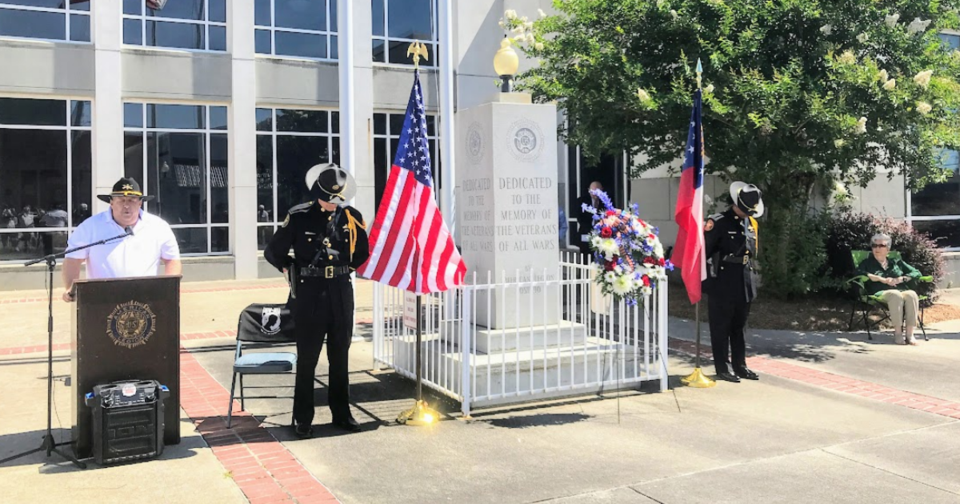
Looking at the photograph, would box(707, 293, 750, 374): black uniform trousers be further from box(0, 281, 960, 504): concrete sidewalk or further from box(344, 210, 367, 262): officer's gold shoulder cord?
box(344, 210, 367, 262): officer's gold shoulder cord

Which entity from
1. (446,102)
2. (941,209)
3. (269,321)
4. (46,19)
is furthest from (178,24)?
(941,209)

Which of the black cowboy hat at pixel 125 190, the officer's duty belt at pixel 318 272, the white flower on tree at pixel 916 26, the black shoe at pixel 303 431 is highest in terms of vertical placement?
the white flower on tree at pixel 916 26

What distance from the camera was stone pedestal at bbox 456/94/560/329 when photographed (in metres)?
7.30

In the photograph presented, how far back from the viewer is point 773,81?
33.3 ft

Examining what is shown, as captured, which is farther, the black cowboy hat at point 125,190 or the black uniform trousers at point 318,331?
the black uniform trousers at point 318,331

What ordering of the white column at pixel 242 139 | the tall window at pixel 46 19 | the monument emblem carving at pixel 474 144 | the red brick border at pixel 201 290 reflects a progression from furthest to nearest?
1. the white column at pixel 242 139
2. the tall window at pixel 46 19
3. the red brick border at pixel 201 290
4. the monument emblem carving at pixel 474 144

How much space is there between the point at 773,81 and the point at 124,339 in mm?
8425

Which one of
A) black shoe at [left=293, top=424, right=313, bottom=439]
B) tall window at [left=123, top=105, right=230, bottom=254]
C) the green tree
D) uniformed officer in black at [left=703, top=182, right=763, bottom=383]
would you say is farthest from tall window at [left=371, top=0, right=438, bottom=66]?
black shoe at [left=293, top=424, right=313, bottom=439]

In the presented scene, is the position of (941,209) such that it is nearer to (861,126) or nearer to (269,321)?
(861,126)

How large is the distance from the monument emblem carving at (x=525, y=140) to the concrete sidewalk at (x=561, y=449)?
7.80 feet

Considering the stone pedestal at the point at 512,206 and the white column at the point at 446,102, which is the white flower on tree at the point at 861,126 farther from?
the white column at the point at 446,102

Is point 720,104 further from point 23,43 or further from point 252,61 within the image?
point 23,43

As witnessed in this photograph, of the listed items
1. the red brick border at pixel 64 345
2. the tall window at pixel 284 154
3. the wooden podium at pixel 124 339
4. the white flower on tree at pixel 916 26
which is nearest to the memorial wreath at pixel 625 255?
the wooden podium at pixel 124 339

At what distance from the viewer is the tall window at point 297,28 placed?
60.7 feet
